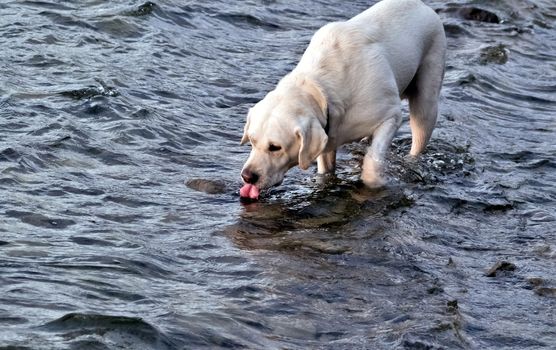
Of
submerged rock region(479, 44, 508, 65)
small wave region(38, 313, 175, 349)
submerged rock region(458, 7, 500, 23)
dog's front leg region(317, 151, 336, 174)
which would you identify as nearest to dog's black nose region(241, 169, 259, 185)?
dog's front leg region(317, 151, 336, 174)

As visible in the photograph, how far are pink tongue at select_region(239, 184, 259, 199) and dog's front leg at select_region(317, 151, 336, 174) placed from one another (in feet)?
3.72

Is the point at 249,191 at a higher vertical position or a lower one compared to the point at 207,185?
higher

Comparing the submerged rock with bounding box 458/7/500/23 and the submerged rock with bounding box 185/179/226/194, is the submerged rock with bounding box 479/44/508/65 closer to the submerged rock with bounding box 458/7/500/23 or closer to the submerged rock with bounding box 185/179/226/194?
the submerged rock with bounding box 458/7/500/23

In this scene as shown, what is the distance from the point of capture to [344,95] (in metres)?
8.36

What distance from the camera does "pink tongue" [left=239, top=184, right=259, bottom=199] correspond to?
8211 millimetres

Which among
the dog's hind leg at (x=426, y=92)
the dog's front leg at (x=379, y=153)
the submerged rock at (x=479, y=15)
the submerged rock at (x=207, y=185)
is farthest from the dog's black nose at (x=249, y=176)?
the submerged rock at (x=479, y=15)

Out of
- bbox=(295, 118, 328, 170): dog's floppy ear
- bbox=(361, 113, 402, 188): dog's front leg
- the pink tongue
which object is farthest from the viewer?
bbox=(361, 113, 402, 188): dog's front leg

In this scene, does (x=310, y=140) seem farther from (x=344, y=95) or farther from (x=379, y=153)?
(x=379, y=153)

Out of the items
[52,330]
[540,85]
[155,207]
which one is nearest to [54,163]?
Result: [155,207]

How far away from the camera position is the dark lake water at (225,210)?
20.0 feet

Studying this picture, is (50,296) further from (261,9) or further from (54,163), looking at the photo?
(261,9)

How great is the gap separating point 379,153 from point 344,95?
0.60 metres

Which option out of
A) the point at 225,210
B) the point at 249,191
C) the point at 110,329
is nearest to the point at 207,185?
the point at 225,210

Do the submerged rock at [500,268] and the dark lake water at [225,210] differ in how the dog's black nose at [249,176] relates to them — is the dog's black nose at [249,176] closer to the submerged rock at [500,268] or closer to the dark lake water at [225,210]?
the dark lake water at [225,210]
